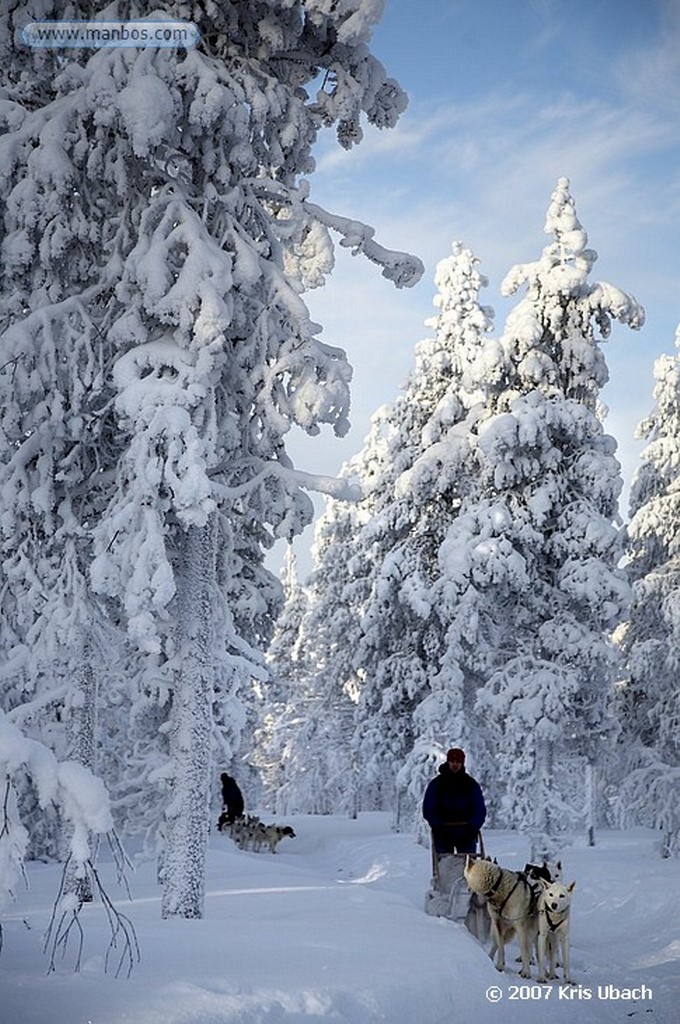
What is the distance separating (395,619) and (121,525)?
1618cm

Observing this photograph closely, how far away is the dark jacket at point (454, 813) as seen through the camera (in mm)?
10984

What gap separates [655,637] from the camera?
21938 millimetres

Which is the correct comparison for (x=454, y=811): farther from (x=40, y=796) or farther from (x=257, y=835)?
(x=257, y=835)

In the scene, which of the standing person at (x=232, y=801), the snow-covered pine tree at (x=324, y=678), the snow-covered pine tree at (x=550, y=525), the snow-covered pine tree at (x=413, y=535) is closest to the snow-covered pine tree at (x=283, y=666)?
the snow-covered pine tree at (x=324, y=678)

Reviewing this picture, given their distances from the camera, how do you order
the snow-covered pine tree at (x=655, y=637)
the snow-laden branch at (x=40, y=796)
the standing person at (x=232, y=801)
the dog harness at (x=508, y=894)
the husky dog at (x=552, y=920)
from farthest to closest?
the standing person at (x=232, y=801), the snow-covered pine tree at (x=655, y=637), the dog harness at (x=508, y=894), the husky dog at (x=552, y=920), the snow-laden branch at (x=40, y=796)

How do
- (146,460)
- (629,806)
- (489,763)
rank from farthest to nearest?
(489,763)
(629,806)
(146,460)

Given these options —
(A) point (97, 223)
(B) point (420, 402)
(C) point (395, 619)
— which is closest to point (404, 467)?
(B) point (420, 402)

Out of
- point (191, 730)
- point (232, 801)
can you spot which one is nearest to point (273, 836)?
point (232, 801)

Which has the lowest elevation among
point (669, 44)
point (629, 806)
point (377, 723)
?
point (629, 806)

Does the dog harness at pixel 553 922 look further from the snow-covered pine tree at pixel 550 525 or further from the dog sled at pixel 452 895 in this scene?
the snow-covered pine tree at pixel 550 525

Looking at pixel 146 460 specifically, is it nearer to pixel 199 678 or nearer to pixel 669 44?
pixel 199 678

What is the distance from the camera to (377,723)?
981 inches

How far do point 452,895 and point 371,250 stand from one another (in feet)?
25.3

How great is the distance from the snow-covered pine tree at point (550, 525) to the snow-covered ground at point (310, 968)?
15.8 feet
